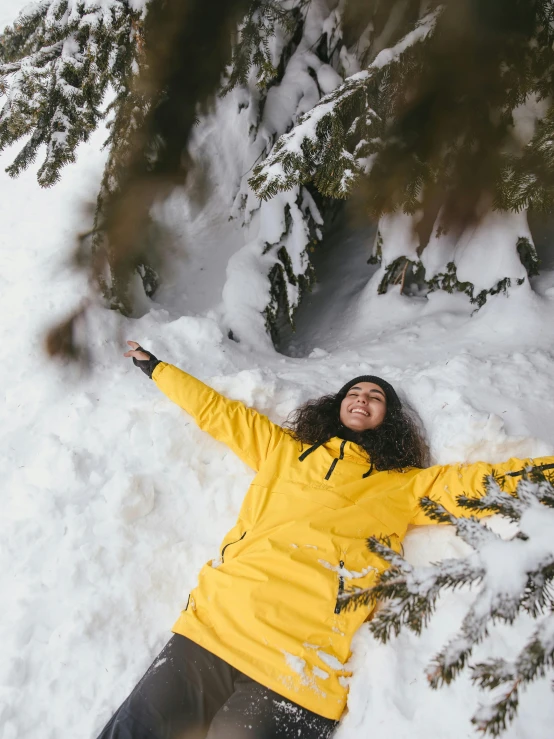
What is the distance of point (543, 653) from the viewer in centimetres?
87

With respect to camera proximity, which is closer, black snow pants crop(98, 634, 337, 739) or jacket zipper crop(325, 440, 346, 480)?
black snow pants crop(98, 634, 337, 739)

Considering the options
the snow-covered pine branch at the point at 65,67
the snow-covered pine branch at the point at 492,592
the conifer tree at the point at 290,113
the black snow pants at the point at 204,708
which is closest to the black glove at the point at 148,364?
the conifer tree at the point at 290,113

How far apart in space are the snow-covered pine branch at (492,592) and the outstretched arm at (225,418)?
1.80 m

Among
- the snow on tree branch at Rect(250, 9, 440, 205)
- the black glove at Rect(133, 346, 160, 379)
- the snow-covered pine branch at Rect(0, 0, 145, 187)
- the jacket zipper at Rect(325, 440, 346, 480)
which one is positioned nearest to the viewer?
the snow-covered pine branch at Rect(0, 0, 145, 187)

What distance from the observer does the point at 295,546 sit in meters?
2.32

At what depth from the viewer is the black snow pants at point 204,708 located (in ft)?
6.54

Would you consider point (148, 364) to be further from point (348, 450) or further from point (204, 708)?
point (204, 708)

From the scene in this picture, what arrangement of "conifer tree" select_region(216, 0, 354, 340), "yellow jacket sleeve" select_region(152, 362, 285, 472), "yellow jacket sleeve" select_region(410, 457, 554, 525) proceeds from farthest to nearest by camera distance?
"conifer tree" select_region(216, 0, 354, 340) → "yellow jacket sleeve" select_region(152, 362, 285, 472) → "yellow jacket sleeve" select_region(410, 457, 554, 525)

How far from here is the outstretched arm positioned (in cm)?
286

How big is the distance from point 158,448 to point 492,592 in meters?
2.48

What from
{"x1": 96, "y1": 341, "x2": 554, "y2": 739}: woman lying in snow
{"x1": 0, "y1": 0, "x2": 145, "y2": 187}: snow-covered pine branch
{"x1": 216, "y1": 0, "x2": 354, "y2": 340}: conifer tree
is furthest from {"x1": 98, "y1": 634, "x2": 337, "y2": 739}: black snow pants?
{"x1": 0, "y1": 0, "x2": 145, "y2": 187}: snow-covered pine branch

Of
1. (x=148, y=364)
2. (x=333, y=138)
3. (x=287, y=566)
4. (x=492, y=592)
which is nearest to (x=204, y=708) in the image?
(x=287, y=566)

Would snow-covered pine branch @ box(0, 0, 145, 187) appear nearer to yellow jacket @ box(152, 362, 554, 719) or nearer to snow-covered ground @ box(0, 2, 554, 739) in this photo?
snow-covered ground @ box(0, 2, 554, 739)

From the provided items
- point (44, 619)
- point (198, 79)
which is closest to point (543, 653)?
point (44, 619)
